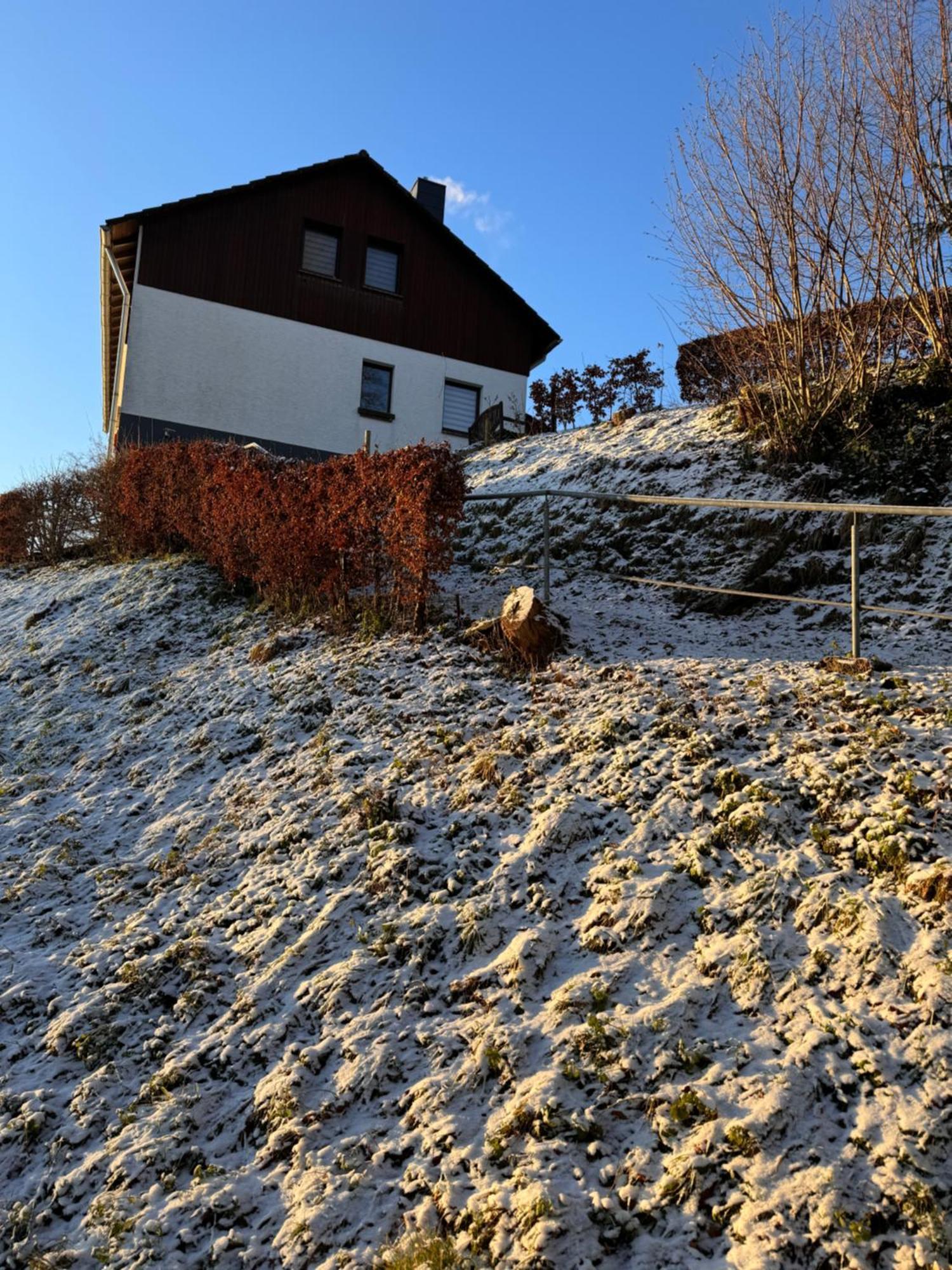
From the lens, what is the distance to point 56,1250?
3.10 m

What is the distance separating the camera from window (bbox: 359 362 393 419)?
20.5 meters

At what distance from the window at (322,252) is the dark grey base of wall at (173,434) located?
14.4 feet

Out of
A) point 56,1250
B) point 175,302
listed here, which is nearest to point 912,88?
point 56,1250

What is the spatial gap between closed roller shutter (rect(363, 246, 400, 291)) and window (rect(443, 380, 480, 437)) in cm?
273

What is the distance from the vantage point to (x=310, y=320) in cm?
1980

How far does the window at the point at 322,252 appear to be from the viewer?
2023 cm

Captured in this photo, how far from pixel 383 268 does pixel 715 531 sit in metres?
15.1

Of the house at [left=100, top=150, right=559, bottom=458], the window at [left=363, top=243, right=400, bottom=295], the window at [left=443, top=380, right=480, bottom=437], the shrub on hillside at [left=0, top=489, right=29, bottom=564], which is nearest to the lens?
the shrub on hillside at [left=0, top=489, right=29, bottom=564]

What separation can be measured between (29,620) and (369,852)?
8047 mm

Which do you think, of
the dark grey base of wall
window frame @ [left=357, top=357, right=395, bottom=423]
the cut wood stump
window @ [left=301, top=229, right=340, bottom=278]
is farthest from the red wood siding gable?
the cut wood stump

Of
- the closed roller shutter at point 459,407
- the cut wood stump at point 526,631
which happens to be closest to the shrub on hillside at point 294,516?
the cut wood stump at point 526,631

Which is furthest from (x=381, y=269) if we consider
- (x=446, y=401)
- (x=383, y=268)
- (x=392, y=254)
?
(x=446, y=401)

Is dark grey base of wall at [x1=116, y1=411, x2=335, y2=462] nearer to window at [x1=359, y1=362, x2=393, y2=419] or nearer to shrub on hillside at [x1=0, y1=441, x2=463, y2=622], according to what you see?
window at [x1=359, y1=362, x2=393, y2=419]

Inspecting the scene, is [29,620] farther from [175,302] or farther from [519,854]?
[175,302]
